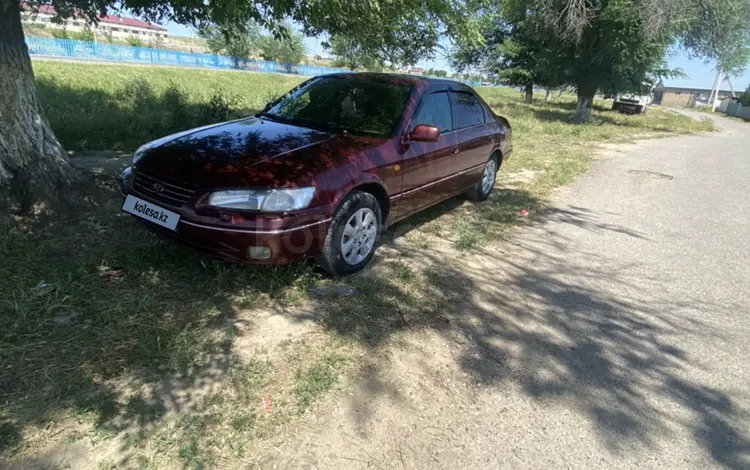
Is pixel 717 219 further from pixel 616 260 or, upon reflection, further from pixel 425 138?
pixel 425 138

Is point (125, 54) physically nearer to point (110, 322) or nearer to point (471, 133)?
point (471, 133)

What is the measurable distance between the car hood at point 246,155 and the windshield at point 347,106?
0.78 ft

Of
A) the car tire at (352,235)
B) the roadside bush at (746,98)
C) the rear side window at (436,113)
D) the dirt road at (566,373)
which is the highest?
the roadside bush at (746,98)

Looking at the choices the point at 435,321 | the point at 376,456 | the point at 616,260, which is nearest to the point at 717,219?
the point at 616,260

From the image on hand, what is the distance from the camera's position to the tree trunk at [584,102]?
20.4 meters

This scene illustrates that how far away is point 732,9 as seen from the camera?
16.6 m

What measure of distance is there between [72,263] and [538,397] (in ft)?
11.7

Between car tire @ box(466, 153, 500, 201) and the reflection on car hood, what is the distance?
267 cm

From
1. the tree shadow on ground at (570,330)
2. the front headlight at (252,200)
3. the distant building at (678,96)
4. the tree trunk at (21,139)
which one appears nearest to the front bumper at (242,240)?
the front headlight at (252,200)

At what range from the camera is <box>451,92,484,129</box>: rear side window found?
5.30 meters

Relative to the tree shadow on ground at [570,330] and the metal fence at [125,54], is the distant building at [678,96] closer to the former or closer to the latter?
the metal fence at [125,54]

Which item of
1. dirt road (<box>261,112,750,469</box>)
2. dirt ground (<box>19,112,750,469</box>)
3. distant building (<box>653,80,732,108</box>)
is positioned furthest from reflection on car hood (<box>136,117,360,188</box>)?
distant building (<box>653,80,732,108</box>)

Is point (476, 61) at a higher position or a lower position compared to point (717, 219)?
higher

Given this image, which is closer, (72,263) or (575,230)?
(72,263)
